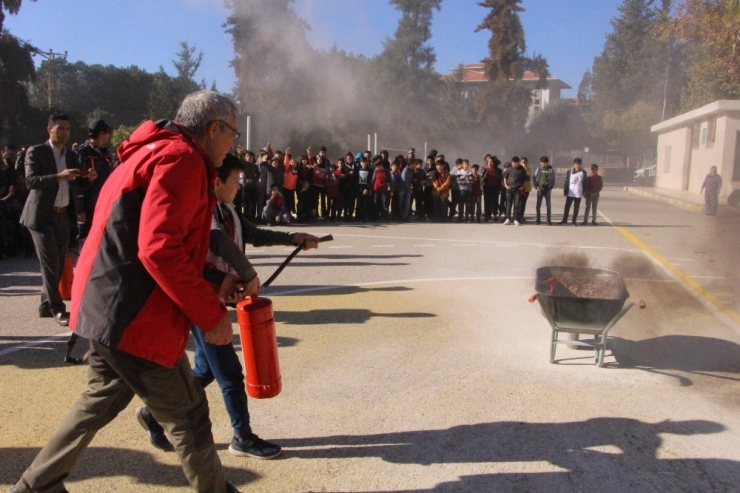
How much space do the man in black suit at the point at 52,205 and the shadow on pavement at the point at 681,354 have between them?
452cm

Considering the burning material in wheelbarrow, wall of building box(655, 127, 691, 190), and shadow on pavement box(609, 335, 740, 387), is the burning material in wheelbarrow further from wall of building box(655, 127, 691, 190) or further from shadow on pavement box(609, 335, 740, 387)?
wall of building box(655, 127, 691, 190)

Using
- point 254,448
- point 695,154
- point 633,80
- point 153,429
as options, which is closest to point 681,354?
point 254,448

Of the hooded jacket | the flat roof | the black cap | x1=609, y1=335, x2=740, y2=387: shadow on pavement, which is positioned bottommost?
x1=609, y1=335, x2=740, y2=387: shadow on pavement

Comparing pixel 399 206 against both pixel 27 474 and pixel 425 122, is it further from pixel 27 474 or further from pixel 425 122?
pixel 425 122

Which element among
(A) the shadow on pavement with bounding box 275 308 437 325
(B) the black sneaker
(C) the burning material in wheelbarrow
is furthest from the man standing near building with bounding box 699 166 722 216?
(B) the black sneaker

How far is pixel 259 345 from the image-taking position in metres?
2.96

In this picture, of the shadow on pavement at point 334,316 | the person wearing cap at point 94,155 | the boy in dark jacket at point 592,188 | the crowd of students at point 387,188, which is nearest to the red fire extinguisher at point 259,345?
the shadow on pavement at point 334,316

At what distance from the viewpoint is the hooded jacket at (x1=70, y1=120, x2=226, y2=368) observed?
2.13 m

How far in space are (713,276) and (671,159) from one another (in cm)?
2837

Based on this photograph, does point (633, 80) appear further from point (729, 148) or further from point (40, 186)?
point (40, 186)

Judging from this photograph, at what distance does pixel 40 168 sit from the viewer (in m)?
5.35

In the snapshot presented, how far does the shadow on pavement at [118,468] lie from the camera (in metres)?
A: 2.98

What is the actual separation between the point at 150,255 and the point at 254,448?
1460mm

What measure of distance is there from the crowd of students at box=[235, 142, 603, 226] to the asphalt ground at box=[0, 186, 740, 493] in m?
7.10
